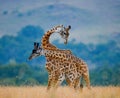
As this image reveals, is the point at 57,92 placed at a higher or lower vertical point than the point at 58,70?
lower

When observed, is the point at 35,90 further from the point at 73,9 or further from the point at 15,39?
the point at 73,9

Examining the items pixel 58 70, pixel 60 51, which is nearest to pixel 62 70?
pixel 58 70

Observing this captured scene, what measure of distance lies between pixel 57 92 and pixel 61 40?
618 millimetres

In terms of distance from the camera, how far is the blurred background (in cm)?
541

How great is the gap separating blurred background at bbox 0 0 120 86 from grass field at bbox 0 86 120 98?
0.61ft

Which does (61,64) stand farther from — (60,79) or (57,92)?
(57,92)

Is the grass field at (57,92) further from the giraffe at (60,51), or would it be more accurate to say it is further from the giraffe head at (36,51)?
the giraffe head at (36,51)

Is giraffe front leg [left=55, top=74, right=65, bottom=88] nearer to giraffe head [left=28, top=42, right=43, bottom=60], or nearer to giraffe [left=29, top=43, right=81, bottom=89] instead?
giraffe [left=29, top=43, right=81, bottom=89]

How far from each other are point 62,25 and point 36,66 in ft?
1.86

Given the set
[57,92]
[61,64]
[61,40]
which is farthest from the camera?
[61,40]

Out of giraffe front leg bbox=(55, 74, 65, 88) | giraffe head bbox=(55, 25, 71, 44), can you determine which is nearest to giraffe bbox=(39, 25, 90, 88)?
giraffe head bbox=(55, 25, 71, 44)

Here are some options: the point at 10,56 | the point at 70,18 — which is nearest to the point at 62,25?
the point at 70,18

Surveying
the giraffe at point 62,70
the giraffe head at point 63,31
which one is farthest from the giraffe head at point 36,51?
the giraffe head at point 63,31

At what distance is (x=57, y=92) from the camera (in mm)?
5062
